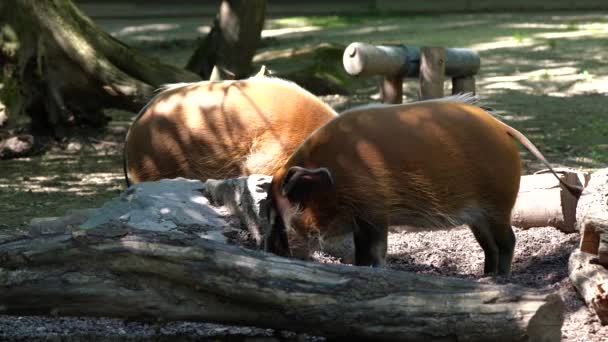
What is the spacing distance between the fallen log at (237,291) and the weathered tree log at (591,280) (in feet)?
1.91

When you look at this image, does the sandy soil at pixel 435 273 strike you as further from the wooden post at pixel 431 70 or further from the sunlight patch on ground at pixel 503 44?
the sunlight patch on ground at pixel 503 44

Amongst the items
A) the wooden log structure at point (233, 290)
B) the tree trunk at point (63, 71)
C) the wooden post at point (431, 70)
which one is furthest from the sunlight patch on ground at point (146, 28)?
the wooden log structure at point (233, 290)

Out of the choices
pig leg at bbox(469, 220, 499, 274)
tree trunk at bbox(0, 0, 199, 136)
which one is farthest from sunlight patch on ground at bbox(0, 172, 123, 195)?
pig leg at bbox(469, 220, 499, 274)

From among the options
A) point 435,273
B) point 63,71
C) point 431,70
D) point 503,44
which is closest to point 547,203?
point 435,273

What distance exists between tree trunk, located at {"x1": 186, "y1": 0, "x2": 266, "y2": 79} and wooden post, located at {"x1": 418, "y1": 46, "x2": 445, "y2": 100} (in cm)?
411

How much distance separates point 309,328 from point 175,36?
13605mm

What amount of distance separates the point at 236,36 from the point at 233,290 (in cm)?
695

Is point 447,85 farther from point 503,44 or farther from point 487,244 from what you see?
point 487,244

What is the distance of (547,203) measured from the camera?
514 centimetres

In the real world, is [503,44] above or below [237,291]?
below

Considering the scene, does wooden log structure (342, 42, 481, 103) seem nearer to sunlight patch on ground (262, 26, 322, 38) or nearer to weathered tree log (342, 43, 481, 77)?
weathered tree log (342, 43, 481, 77)

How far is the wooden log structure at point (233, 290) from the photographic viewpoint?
9.96ft

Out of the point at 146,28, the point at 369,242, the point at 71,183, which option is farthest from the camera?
the point at 146,28

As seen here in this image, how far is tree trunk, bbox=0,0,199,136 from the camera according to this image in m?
8.12
